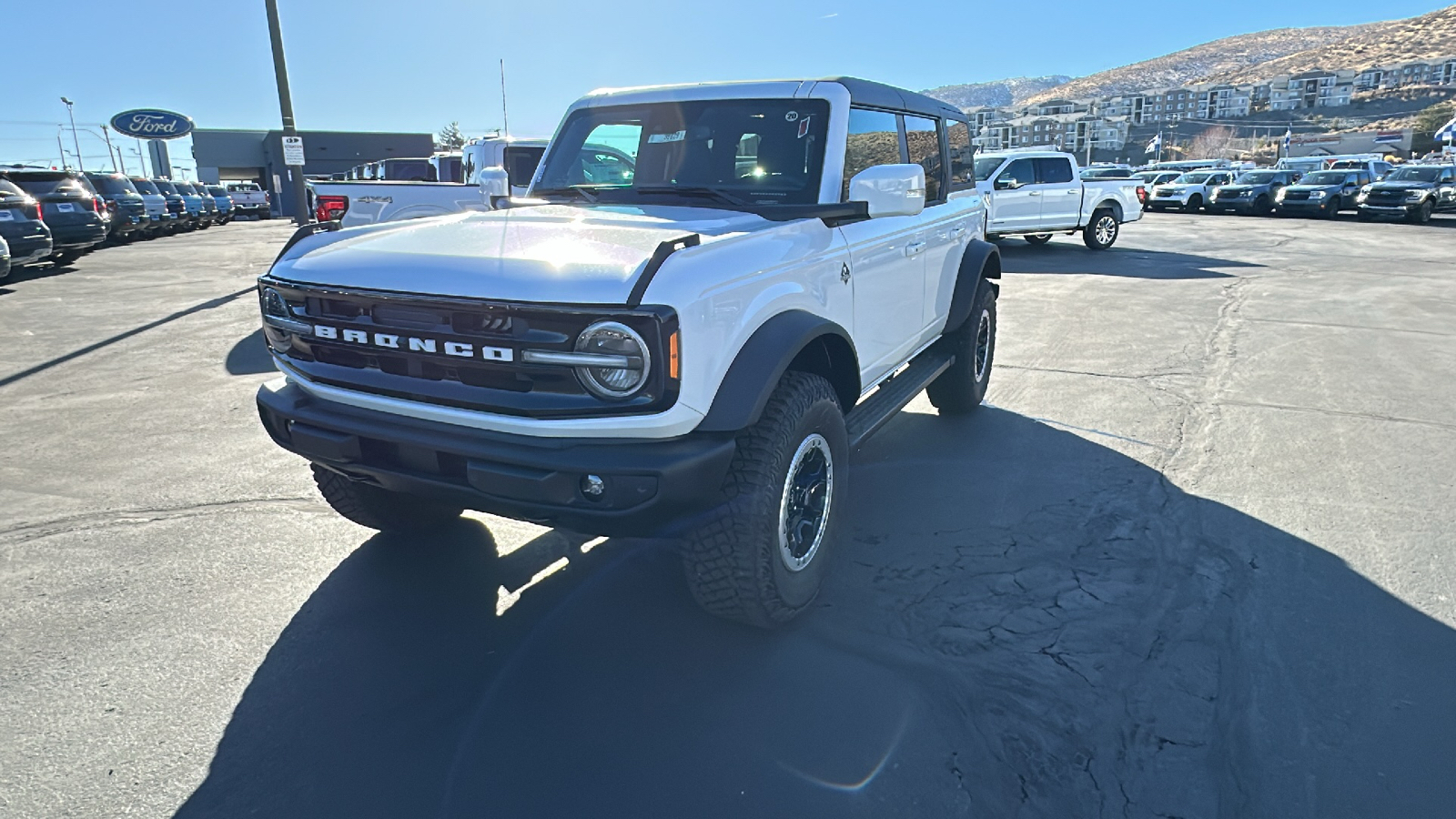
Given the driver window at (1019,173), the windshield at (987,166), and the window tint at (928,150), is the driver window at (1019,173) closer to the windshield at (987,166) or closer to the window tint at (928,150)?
the windshield at (987,166)

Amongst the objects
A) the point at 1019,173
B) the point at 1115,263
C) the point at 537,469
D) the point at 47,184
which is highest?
the point at 47,184

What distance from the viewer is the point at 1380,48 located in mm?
155000

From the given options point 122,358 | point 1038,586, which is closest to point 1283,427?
point 1038,586

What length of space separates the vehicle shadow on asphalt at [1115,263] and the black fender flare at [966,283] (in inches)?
356

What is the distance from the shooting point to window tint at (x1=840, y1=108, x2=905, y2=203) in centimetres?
406

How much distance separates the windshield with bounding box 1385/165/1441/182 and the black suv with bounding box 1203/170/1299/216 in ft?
8.96

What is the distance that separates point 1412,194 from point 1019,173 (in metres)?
15.8

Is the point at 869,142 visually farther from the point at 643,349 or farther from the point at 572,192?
the point at 643,349

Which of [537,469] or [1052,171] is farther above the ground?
[1052,171]

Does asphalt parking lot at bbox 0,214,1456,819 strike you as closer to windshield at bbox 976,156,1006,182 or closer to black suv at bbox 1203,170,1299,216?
windshield at bbox 976,156,1006,182

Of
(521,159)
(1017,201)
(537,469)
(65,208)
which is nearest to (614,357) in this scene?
(537,469)

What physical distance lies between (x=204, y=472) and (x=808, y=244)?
3.68 meters

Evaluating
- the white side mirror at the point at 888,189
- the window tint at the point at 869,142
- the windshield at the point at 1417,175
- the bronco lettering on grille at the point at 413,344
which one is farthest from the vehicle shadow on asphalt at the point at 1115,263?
the windshield at the point at 1417,175

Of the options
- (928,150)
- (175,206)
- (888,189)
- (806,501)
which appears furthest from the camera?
(175,206)
